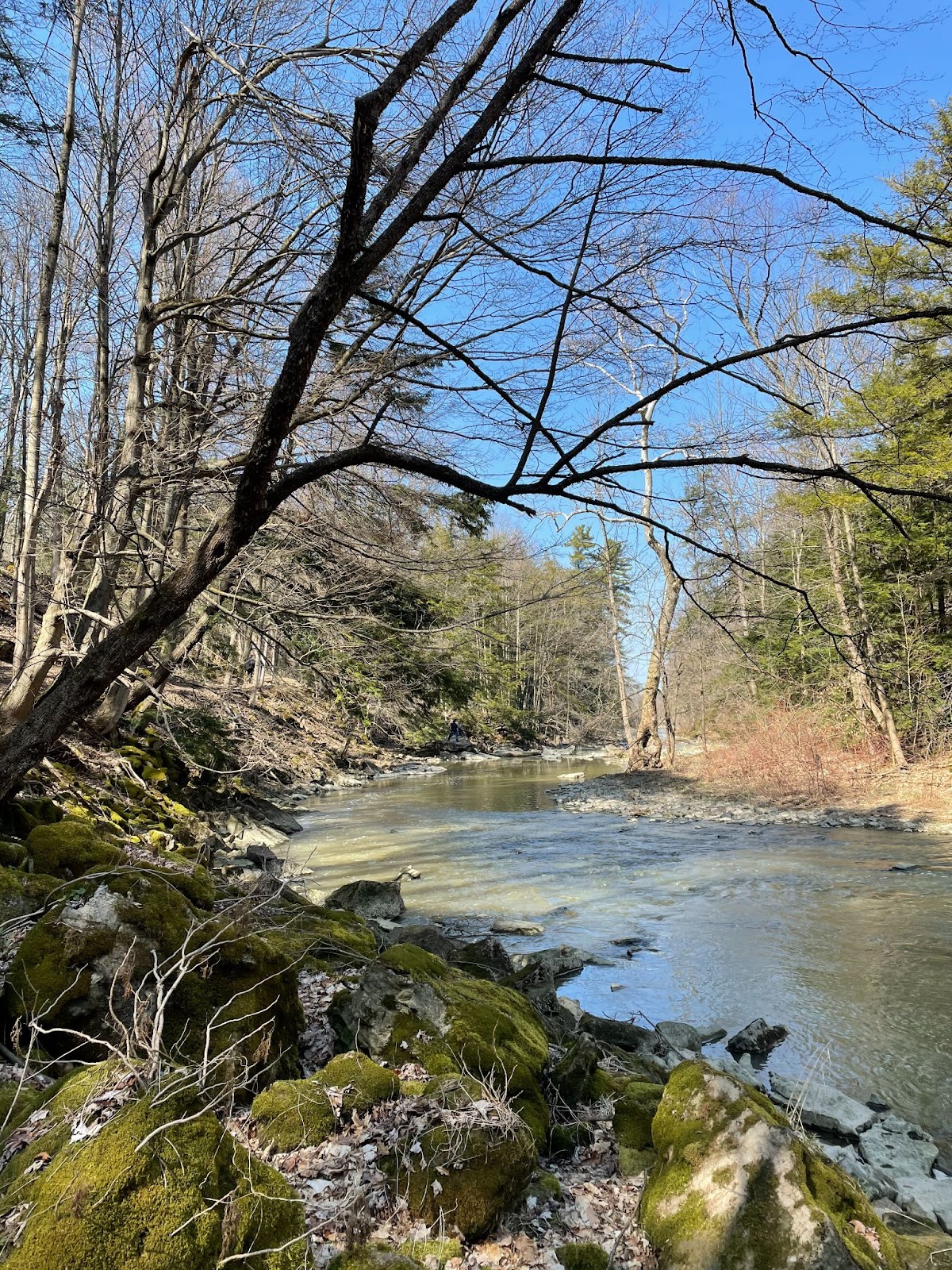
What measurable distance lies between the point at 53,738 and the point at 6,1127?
1.61 meters

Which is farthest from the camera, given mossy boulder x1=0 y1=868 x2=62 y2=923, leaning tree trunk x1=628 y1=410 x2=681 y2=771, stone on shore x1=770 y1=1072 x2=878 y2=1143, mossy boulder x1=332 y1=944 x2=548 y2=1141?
leaning tree trunk x1=628 y1=410 x2=681 y2=771

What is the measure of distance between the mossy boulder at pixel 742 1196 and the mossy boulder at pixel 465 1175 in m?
0.47

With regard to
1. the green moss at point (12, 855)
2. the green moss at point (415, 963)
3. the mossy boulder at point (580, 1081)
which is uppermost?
the green moss at point (12, 855)

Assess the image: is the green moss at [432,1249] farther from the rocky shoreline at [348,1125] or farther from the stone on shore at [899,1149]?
the stone on shore at [899,1149]

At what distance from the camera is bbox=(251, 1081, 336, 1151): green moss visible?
100.0 inches

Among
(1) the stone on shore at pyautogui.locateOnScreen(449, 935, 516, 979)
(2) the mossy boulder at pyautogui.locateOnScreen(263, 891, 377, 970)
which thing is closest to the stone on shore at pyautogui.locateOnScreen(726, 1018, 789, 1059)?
(1) the stone on shore at pyautogui.locateOnScreen(449, 935, 516, 979)

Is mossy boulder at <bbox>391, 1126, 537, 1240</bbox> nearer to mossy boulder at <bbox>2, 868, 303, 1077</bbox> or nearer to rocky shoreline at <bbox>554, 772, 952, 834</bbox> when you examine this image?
mossy boulder at <bbox>2, 868, 303, 1077</bbox>

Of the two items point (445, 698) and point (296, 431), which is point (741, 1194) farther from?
point (445, 698)

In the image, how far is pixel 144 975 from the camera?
2676 mm

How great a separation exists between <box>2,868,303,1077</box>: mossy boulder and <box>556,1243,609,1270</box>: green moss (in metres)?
1.31

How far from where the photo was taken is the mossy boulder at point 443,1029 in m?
3.18

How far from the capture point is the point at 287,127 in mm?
3799

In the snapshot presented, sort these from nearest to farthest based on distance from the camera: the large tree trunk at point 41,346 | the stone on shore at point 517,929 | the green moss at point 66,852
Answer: the green moss at point 66,852 → the large tree trunk at point 41,346 → the stone on shore at point 517,929

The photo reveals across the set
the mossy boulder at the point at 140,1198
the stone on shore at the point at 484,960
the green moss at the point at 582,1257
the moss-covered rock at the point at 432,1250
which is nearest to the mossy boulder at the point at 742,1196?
the green moss at the point at 582,1257
